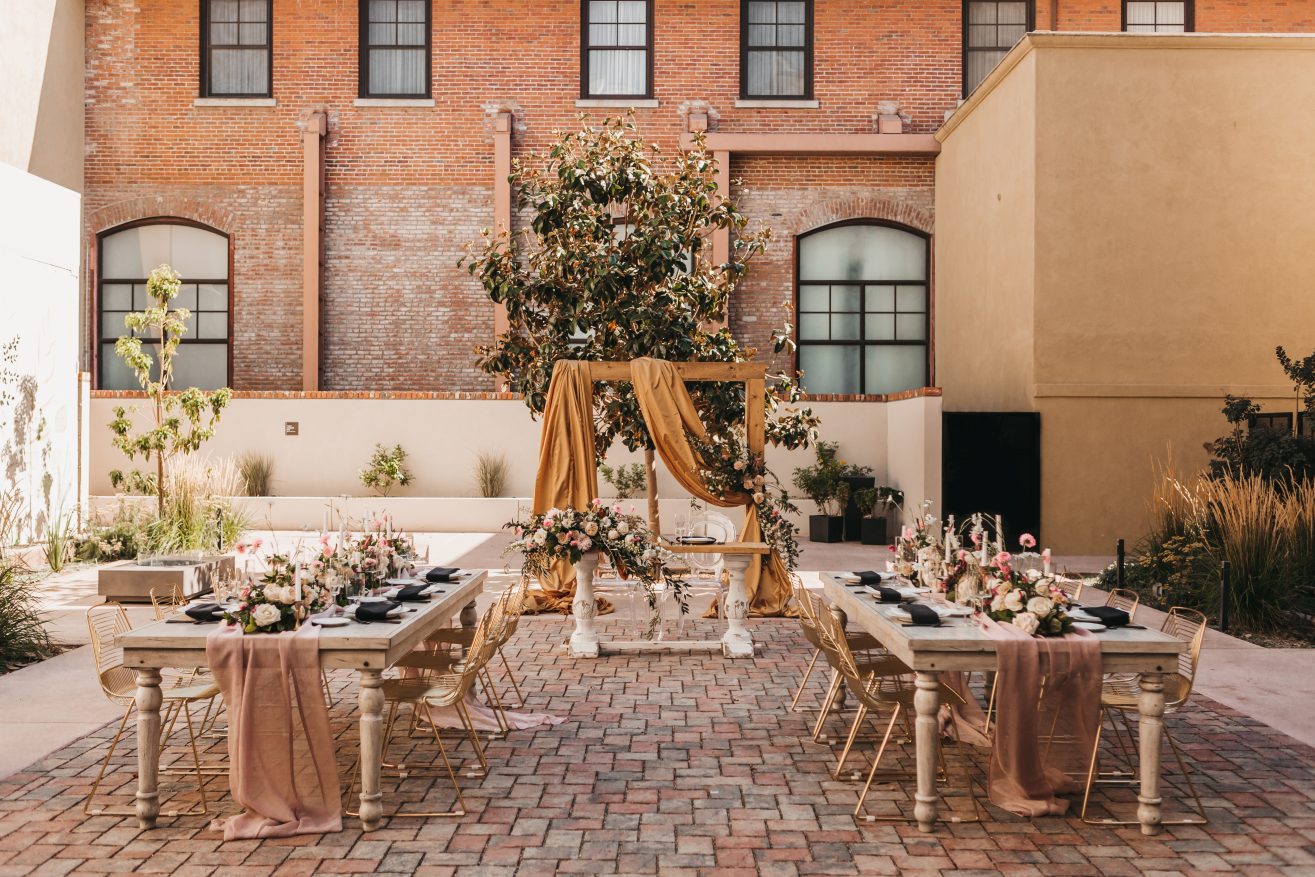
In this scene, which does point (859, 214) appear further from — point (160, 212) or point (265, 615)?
point (265, 615)

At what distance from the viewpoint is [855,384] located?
19000 millimetres

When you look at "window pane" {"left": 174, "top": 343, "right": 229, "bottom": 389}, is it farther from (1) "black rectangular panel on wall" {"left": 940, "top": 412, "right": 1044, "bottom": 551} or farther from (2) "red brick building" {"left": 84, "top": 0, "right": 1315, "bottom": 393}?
(1) "black rectangular panel on wall" {"left": 940, "top": 412, "right": 1044, "bottom": 551}

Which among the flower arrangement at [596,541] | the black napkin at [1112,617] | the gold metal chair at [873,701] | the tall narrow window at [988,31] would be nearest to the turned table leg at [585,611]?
the flower arrangement at [596,541]

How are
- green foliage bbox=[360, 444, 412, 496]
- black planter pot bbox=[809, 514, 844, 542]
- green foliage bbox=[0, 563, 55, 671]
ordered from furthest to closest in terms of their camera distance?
green foliage bbox=[360, 444, 412, 496] < black planter pot bbox=[809, 514, 844, 542] < green foliage bbox=[0, 563, 55, 671]

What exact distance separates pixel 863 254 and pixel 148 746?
1599 centimetres

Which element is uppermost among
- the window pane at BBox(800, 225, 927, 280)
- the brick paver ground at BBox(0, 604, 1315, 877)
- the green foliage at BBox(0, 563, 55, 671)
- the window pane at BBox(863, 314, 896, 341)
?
the window pane at BBox(800, 225, 927, 280)

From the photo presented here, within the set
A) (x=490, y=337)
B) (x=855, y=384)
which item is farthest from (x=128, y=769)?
(x=855, y=384)

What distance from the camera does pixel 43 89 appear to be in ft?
57.6

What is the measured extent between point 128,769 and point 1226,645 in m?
7.60

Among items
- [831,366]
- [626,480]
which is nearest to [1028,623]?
[626,480]

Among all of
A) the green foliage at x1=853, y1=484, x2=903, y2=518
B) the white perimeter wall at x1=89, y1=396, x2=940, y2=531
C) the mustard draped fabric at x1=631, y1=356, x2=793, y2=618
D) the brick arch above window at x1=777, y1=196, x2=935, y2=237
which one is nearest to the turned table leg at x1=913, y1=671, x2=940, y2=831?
the mustard draped fabric at x1=631, y1=356, x2=793, y2=618

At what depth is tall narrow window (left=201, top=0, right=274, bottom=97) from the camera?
62.6ft

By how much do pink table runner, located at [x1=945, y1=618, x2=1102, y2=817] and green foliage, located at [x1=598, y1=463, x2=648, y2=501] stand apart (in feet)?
38.1

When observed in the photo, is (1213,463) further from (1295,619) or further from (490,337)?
(490,337)
